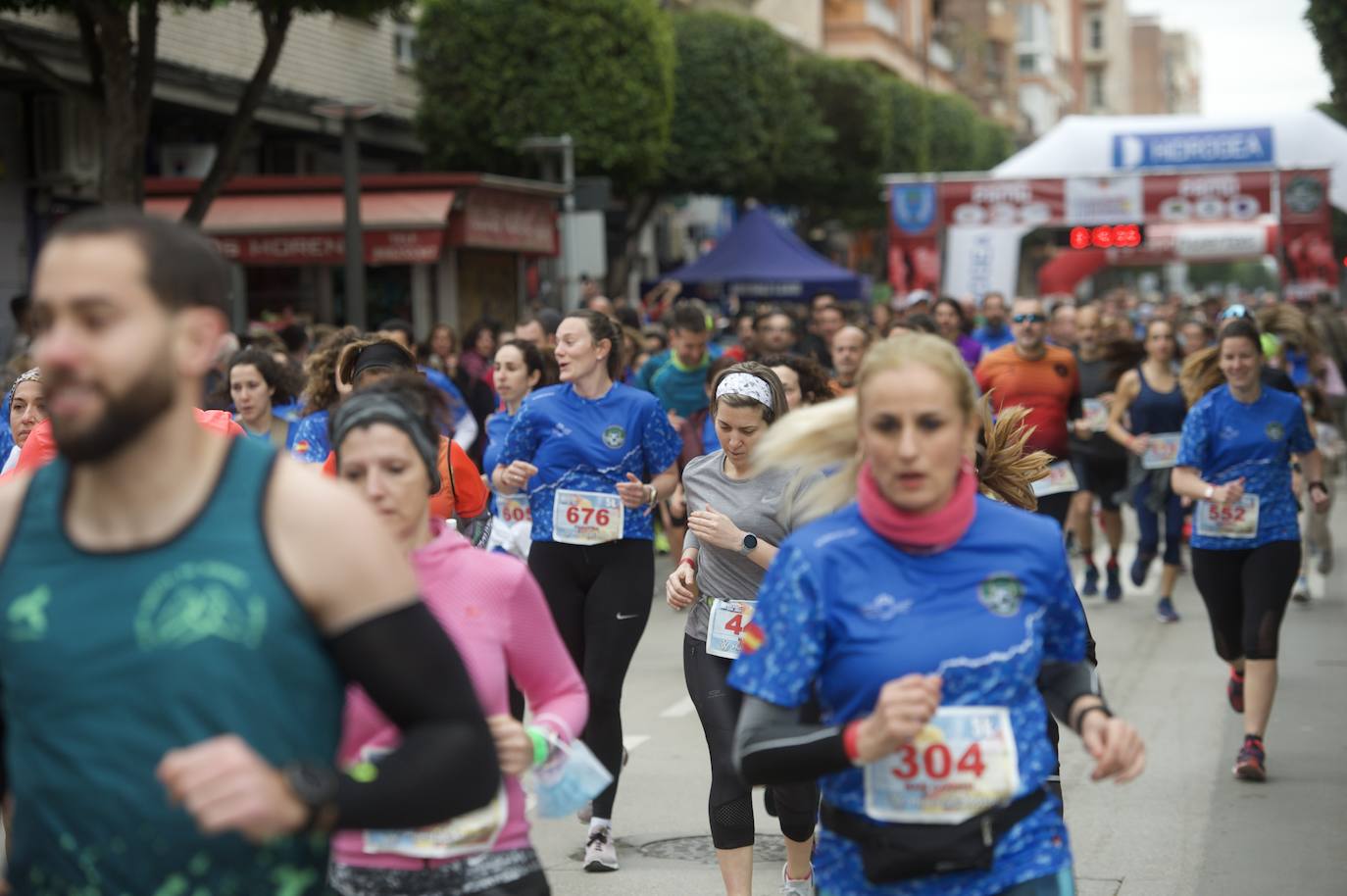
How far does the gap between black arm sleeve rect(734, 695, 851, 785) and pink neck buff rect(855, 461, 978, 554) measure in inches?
13.1

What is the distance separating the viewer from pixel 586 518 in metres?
7.80

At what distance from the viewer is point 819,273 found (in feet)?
105

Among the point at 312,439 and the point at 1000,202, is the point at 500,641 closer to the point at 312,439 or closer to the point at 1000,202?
the point at 312,439

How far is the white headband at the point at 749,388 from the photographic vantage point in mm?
6375

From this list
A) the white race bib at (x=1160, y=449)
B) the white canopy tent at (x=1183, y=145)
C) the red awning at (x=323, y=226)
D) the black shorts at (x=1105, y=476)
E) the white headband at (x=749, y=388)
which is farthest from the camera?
the white canopy tent at (x=1183, y=145)

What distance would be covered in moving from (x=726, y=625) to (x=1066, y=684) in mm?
2634

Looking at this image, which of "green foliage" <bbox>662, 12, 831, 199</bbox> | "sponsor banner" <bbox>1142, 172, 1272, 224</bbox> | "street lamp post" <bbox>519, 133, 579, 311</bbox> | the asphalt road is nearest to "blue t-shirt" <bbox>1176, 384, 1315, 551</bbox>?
the asphalt road

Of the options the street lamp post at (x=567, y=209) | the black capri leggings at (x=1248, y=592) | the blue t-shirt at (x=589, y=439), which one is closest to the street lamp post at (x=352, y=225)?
the street lamp post at (x=567, y=209)

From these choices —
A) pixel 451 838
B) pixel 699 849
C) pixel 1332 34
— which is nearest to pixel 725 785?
pixel 699 849

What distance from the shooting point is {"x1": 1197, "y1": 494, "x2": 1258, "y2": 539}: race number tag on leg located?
8.56 metres

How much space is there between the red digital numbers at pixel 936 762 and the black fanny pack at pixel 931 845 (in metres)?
0.09

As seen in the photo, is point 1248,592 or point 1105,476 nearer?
point 1248,592

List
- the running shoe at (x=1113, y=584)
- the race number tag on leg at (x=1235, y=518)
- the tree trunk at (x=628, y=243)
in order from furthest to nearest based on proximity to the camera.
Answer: the tree trunk at (x=628, y=243) < the running shoe at (x=1113, y=584) < the race number tag on leg at (x=1235, y=518)

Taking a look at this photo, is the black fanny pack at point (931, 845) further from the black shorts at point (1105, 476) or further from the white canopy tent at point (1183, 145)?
the white canopy tent at point (1183, 145)
